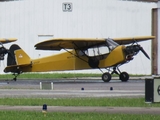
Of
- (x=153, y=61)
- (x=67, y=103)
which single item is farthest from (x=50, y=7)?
(x=67, y=103)

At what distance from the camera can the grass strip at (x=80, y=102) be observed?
18.7 meters

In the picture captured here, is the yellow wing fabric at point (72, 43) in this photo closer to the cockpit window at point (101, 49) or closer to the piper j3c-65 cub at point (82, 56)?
the piper j3c-65 cub at point (82, 56)

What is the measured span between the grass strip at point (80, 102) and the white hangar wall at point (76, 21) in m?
25.4

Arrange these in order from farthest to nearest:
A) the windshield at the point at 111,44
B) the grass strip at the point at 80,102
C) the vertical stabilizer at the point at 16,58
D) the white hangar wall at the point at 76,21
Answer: the white hangar wall at the point at 76,21
the vertical stabilizer at the point at 16,58
the windshield at the point at 111,44
the grass strip at the point at 80,102

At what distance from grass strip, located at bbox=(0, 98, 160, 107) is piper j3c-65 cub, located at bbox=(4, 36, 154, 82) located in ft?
43.4

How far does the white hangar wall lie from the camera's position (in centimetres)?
4588

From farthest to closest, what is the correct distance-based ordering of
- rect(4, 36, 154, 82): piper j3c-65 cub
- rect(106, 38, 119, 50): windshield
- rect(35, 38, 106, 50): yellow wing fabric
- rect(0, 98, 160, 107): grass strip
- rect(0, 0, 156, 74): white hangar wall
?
rect(0, 0, 156, 74): white hangar wall
rect(35, 38, 106, 50): yellow wing fabric
rect(106, 38, 119, 50): windshield
rect(4, 36, 154, 82): piper j3c-65 cub
rect(0, 98, 160, 107): grass strip

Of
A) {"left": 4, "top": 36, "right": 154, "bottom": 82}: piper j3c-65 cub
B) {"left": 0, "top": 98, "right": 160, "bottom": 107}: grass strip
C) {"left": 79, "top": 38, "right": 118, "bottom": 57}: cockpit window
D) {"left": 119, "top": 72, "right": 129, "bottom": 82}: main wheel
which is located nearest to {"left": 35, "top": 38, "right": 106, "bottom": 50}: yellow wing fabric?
{"left": 4, "top": 36, "right": 154, "bottom": 82}: piper j3c-65 cub

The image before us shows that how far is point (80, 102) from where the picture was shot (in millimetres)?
19328

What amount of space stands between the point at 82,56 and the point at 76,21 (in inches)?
413

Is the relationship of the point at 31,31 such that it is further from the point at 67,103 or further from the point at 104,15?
the point at 67,103

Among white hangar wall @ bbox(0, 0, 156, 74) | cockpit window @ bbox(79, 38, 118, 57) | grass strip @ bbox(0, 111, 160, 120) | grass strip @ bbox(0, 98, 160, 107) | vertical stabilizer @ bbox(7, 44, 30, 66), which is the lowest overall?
grass strip @ bbox(0, 111, 160, 120)

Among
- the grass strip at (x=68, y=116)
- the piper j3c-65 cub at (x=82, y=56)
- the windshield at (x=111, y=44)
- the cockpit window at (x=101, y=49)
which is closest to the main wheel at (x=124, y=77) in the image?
the piper j3c-65 cub at (x=82, y=56)

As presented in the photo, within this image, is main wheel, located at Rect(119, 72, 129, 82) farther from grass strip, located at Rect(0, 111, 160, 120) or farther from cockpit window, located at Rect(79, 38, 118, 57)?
grass strip, located at Rect(0, 111, 160, 120)
